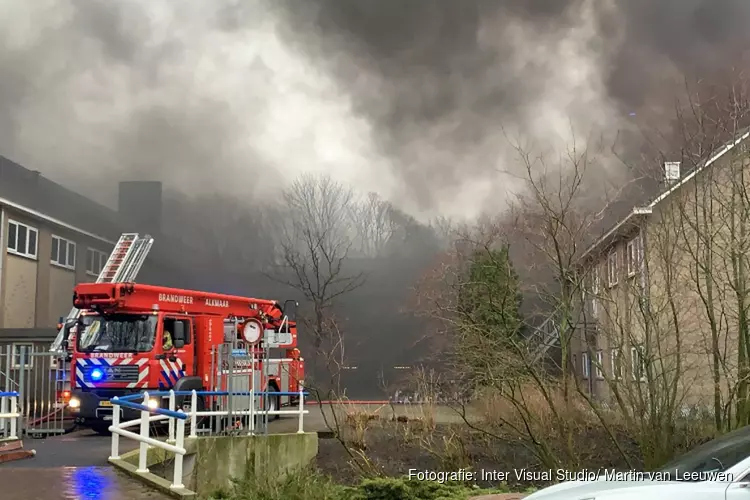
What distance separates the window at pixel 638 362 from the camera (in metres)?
9.59

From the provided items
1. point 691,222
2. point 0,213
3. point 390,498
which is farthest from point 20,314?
point 691,222

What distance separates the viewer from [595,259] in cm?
1028

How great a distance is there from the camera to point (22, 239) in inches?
885

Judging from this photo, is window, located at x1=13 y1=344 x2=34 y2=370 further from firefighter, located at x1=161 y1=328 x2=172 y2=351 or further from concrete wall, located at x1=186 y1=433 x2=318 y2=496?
concrete wall, located at x1=186 y1=433 x2=318 y2=496

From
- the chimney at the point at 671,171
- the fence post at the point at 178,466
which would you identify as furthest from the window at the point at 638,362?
the fence post at the point at 178,466

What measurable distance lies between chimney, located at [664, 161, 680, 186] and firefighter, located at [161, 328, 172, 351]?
9.61 meters

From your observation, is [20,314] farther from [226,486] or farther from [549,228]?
[549,228]

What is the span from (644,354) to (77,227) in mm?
20900

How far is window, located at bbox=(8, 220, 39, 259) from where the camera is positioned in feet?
71.4

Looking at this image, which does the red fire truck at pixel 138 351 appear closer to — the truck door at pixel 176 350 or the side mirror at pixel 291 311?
the truck door at pixel 176 350

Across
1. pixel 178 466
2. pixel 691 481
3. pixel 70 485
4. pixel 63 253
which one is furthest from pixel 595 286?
pixel 63 253

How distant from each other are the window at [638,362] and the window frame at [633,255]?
104 centimetres

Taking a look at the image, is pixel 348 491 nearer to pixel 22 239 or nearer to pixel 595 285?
pixel 595 285

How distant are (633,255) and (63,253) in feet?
67.0
